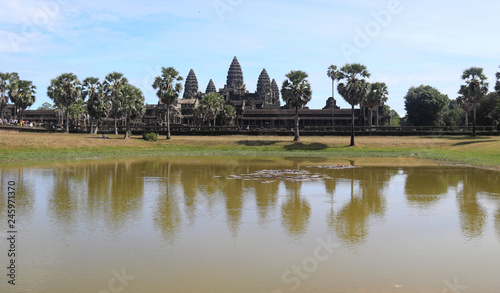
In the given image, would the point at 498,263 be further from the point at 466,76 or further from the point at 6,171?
the point at 466,76

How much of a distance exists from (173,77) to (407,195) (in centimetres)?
5714

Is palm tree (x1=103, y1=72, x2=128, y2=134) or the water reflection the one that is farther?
palm tree (x1=103, y1=72, x2=128, y2=134)

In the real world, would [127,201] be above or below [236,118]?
below

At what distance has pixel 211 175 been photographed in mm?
30359

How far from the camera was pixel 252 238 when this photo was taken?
13.0 meters

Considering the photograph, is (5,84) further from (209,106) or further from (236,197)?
(236,197)

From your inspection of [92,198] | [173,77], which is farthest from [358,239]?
[173,77]

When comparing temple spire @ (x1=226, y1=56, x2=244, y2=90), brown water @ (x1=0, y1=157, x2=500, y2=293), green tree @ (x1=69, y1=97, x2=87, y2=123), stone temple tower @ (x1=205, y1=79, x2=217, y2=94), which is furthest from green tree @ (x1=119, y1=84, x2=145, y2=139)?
stone temple tower @ (x1=205, y1=79, x2=217, y2=94)

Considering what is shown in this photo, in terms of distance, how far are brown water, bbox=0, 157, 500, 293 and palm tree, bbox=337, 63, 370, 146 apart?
135ft

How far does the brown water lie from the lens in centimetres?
952

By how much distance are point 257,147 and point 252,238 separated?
165 feet

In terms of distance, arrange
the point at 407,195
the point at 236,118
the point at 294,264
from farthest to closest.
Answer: the point at 236,118 → the point at 407,195 → the point at 294,264

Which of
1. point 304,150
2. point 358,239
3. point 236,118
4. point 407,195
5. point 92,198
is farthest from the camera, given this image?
point 236,118

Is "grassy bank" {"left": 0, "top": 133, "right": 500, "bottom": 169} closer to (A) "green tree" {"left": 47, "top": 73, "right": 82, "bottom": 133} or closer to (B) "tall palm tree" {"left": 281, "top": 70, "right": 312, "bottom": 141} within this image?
(B) "tall palm tree" {"left": 281, "top": 70, "right": 312, "bottom": 141}
